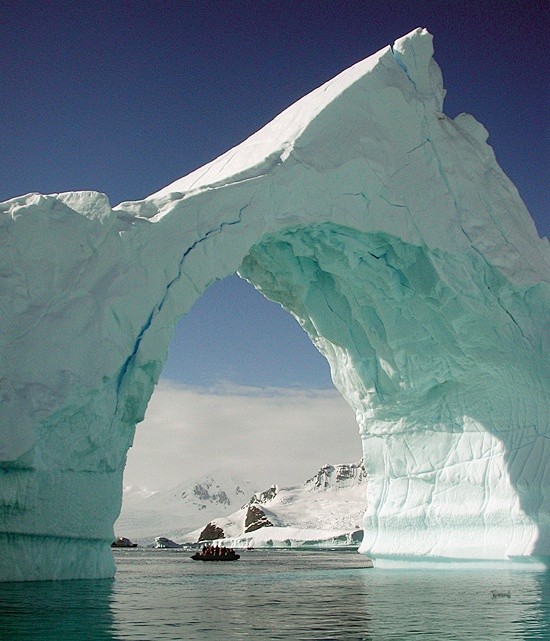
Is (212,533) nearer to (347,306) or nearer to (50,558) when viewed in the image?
(347,306)

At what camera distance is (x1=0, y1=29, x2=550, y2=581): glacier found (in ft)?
30.5

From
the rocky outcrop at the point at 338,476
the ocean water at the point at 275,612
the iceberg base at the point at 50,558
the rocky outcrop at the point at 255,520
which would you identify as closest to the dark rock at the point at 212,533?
the rocky outcrop at the point at 255,520

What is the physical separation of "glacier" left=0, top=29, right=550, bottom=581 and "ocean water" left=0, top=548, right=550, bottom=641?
135 centimetres

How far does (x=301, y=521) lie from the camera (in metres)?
59.2

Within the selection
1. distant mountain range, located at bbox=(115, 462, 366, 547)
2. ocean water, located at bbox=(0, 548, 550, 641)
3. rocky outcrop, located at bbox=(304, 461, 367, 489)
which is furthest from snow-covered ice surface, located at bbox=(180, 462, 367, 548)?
ocean water, located at bbox=(0, 548, 550, 641)

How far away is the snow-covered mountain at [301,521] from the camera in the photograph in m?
52.2

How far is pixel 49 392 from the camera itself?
895 centimetres

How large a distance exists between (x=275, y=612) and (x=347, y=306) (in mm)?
8267

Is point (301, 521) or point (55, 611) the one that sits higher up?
point (301, 521)

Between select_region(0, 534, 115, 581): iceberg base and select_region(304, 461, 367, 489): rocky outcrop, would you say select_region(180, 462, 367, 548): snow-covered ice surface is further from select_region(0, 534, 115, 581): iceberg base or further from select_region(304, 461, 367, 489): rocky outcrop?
select_region(0, 534, 115, 581): iceberg base

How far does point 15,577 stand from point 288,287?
7594 mm

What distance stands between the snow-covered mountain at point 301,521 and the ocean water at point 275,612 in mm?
40806

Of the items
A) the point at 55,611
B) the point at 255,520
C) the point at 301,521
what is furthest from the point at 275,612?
the point at 255,520

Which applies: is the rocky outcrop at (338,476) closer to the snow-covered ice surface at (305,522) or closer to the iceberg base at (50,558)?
the snow-covered ice surface at (305,522)
